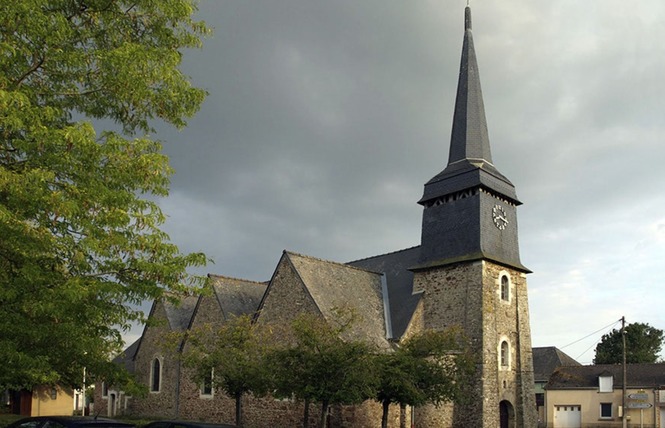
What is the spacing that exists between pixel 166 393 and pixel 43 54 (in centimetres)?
2769

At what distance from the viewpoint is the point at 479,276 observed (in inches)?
1156

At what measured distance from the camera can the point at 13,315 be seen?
9156 millimetres

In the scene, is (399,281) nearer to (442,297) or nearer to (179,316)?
(442,297)

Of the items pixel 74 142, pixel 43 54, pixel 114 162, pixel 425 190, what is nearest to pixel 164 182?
pixel 114 162

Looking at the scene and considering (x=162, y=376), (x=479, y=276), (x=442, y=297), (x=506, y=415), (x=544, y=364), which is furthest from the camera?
(x=544, y=364)

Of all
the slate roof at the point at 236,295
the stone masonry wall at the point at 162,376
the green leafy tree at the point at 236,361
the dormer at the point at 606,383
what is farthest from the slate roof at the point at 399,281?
the dormer at the point at 606,383

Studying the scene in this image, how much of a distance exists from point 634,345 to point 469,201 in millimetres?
51436

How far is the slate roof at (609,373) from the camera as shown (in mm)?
43969

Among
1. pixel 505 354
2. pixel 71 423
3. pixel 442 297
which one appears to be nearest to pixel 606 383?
pixel 505 354

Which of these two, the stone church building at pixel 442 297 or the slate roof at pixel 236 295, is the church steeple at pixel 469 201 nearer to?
the stone church building at pixel 442 297

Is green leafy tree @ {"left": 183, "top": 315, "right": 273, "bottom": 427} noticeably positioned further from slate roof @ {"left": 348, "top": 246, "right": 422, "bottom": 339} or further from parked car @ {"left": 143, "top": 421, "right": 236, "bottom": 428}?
parked car @ {"left": 143, "top": 421, "right": 236, "bottom": 428}

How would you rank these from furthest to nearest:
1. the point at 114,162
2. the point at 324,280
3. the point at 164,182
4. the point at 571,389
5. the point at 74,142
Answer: the point at 571,389, the point at 324,280, the point at 164,182, the point at 114,162, the point at 74,142

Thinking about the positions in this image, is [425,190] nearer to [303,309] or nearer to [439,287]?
[439,287]

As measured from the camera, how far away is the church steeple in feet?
100
